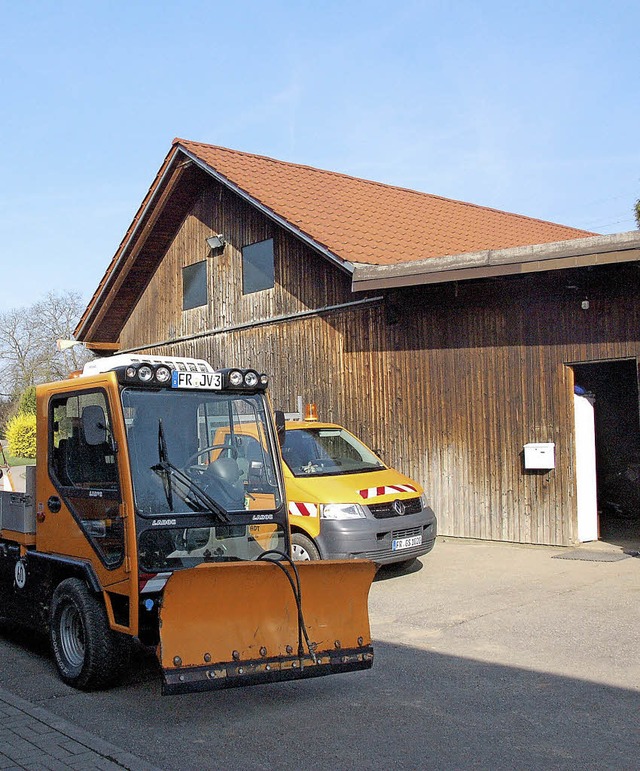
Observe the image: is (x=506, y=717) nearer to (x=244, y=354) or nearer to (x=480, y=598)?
(x=480, y=598)

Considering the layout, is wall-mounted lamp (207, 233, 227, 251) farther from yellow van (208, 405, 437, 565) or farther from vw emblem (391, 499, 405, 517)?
vw emblem (391, 499, 405, 517)

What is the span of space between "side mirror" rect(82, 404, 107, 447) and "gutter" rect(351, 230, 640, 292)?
6.92 metres

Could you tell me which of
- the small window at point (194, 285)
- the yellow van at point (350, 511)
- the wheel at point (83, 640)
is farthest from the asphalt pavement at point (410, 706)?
the small window at point (194, 285)

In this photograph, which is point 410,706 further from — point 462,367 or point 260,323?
point 260,323

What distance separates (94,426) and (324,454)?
4.92 metres

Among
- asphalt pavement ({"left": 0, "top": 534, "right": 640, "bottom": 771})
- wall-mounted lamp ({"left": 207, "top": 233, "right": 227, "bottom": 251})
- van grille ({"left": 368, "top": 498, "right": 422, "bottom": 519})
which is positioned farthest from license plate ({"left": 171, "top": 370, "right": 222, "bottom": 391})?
wall-mounted lamp ({"left": 207, "top": 233, "right": 227, "bottom": 251})

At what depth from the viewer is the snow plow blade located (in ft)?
18.4

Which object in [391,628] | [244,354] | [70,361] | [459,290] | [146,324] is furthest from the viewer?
[70,361]

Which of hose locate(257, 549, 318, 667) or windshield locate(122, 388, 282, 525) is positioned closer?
hose locate(257, 549, 318, 667)

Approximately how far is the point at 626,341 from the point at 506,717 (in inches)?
274

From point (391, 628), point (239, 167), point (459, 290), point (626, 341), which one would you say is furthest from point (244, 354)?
point (391, 628)

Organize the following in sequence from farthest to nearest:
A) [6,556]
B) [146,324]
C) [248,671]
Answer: [146,324] → [6,556] → [248,671]

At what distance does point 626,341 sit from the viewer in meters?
11.6

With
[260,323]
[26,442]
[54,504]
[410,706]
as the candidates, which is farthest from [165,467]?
[260,323]
